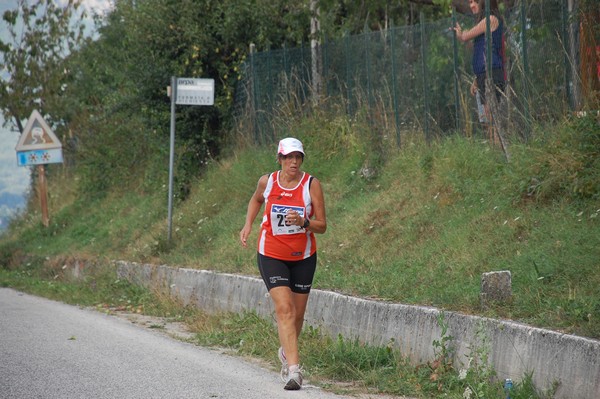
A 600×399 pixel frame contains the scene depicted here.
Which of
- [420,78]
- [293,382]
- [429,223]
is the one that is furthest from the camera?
[420,78]

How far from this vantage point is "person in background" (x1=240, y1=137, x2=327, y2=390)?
8516 millimetres

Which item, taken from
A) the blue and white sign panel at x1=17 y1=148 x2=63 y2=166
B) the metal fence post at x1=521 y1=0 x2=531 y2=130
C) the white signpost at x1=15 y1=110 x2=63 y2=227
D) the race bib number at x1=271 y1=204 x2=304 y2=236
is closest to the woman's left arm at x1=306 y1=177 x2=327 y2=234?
the race bib number at x1=271 y1=204 x2=304 y2=236

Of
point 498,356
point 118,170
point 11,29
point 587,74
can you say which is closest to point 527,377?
point 498,356

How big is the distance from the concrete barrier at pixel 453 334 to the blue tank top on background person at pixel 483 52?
14.1 feet

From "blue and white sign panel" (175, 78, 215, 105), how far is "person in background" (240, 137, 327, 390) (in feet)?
25.5

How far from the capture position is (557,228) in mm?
9773

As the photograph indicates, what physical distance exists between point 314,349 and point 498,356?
7.44 ft

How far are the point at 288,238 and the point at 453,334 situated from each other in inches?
60.8

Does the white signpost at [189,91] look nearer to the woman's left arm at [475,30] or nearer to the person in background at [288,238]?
the woman's left arm at [475,30]

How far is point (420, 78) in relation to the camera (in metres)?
A: 15.3

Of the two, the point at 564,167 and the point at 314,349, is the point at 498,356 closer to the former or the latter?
the point at 314,349

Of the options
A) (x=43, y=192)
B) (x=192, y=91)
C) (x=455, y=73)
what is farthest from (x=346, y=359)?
(x=43, y=192)

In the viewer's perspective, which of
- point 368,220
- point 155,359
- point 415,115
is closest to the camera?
point 155,359

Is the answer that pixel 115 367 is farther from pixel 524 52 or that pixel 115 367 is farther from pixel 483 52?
pixel 483 52
